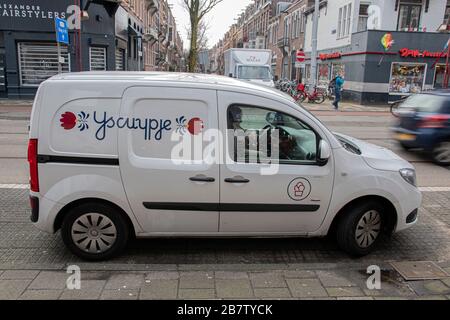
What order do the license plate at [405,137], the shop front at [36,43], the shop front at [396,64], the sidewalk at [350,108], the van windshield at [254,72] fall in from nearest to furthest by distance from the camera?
the license plate at [405,137]
the shop front at [36,43]
the sidewalk at [350,108]
the van windshield at [254,72]
the shop front at [396,64]

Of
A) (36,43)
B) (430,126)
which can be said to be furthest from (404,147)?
(36,43)

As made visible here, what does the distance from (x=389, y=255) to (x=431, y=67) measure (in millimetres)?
23468

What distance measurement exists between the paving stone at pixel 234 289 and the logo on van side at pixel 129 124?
4.42 ft

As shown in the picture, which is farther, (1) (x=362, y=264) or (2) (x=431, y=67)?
(2) (x=431, y=67)

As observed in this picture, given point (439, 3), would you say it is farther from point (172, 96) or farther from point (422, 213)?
point (172, 96)

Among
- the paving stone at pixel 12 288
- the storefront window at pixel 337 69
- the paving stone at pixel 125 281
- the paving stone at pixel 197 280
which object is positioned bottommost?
the paving stone at pixel 12 288

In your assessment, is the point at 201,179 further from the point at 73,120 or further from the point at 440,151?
the point at 440,151

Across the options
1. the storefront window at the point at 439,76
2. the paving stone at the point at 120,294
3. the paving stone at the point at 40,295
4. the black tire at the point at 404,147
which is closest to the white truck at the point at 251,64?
the storefront window at the point at 439,76

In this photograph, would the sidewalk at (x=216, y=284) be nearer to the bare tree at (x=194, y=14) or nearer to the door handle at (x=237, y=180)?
the door handle at (x=237, y=180)

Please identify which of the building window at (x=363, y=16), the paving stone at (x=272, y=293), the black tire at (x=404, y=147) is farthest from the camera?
the building window at (x=363, y=16)

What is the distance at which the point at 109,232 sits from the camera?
3867mm

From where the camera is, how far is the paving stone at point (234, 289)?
3375 mm

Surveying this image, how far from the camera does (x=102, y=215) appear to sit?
3.81m
